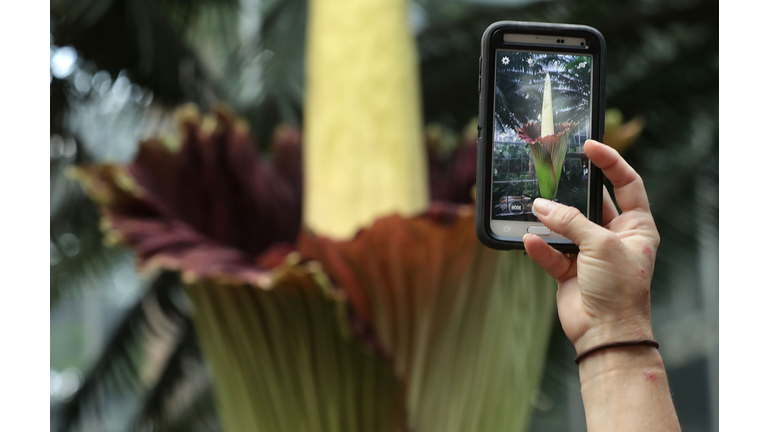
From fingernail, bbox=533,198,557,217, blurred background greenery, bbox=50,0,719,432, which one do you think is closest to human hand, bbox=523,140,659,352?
fingernail, bbox=533,198,557,217

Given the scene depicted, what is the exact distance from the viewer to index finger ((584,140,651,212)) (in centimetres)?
38

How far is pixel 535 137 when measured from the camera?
414 millimetres

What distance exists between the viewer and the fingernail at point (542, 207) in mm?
370

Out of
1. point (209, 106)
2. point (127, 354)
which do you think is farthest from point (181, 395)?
point (209, 106)

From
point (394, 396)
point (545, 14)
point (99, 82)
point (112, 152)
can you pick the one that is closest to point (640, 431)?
point (394, 396)

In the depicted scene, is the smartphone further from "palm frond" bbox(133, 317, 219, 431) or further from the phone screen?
"palm frond" bbox(133, 317, 219, 431)

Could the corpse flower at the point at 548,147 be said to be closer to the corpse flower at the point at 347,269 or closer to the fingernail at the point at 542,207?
the fingernail at the point at 542,207

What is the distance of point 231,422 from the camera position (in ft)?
2.41

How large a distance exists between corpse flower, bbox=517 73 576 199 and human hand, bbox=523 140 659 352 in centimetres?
3

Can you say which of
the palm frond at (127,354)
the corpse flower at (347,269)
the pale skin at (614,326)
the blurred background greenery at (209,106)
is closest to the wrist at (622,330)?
the pale skin at (614,326)

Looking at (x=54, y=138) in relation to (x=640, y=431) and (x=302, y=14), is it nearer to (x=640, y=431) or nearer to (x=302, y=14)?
(x=302, y=14)

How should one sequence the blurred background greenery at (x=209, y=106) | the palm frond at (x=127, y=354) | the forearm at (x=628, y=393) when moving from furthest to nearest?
the palm frond at (x=127, y=354) → the blurred background greenery at (x=209, y=106) → the forearm at (x=628, y=393)

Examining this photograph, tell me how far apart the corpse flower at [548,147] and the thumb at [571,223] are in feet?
0.15

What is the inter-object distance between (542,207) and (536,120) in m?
0.07
